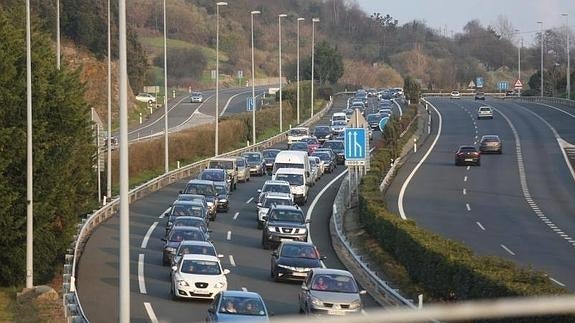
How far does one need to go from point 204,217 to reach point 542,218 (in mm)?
14438

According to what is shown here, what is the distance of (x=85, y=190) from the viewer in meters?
37.8

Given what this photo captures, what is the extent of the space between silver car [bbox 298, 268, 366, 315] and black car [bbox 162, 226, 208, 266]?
8094 mm

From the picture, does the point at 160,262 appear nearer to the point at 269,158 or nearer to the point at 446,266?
the point at 446,266

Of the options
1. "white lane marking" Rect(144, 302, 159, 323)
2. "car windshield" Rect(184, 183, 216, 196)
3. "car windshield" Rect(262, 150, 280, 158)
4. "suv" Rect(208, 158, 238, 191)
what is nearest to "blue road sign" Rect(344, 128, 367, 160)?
"car windshield" Rect(184, 183, 216, 196)

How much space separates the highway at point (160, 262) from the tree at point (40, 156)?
1385mm

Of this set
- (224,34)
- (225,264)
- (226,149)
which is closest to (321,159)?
(226,149)

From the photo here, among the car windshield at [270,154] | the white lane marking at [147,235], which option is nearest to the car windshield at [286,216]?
the white lane marking at [147,235]

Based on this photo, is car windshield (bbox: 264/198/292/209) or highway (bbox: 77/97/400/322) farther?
car windshield (bbox: 264/198/292/209)

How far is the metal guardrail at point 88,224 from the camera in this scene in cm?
2236

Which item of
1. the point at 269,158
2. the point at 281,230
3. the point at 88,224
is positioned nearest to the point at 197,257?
the point at 281,230

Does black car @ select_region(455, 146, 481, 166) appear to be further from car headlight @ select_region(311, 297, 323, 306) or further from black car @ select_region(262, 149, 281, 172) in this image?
car headlight @ select_region(311, 297, 323, 306)

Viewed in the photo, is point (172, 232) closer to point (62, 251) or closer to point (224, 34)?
point (62, 251)

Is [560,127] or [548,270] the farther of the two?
[560,127]

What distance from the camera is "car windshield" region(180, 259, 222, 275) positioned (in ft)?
89.2
